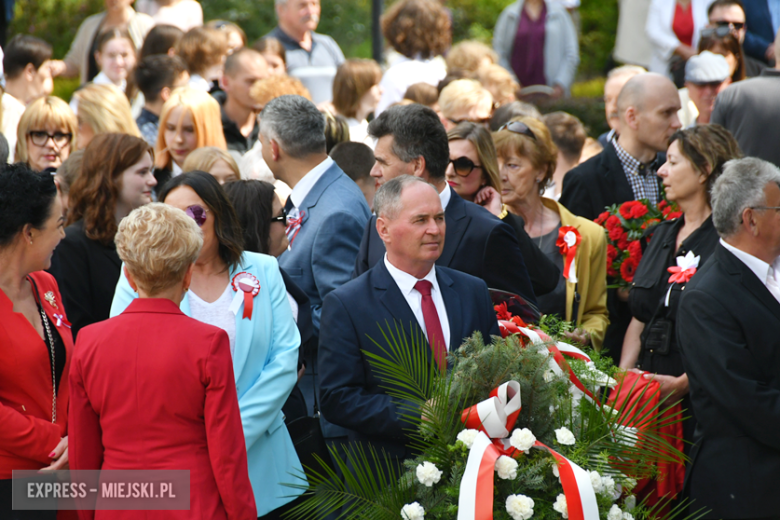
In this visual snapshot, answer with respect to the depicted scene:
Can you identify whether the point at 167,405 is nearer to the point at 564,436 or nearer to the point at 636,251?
the point at 564,436

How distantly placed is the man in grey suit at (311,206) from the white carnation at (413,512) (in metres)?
1.93

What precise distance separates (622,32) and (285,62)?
218 inches

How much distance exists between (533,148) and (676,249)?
1.23 meters

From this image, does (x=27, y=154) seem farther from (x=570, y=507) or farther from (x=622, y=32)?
(x=622, y=32)

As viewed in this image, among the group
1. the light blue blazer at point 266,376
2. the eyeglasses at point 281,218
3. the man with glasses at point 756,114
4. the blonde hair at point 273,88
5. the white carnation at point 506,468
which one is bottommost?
the light blue blazer at point 266,376

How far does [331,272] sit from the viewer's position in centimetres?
505

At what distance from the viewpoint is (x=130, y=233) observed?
11.1 feet

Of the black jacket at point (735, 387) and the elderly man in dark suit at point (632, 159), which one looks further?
the elderly man in dark suit at point (632, 159)

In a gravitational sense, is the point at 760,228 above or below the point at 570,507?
above

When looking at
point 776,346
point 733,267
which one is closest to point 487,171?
point 733,267

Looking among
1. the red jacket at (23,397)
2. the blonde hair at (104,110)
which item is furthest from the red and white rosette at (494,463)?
the blonde hair at (104,110)

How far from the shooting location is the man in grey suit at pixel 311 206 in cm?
508

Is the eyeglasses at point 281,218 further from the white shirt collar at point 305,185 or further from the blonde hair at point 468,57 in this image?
the blonde hair at point 468,57

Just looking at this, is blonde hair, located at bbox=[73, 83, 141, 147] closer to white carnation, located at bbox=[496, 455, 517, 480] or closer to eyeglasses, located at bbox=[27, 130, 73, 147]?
eyeglasses, located at bbox=[27, 130, 73, 147]
